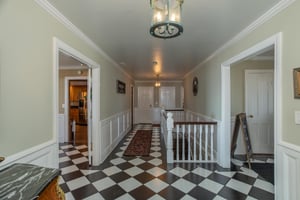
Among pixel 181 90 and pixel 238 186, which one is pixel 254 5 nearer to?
pixel 238 186

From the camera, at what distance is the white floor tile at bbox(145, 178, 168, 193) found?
2.46m

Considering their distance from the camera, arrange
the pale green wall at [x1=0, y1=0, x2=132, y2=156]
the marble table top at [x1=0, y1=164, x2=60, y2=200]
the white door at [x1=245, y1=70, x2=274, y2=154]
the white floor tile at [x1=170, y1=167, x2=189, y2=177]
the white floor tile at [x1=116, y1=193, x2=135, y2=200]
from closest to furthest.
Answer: the marble table top at [x1=0, y1=164, x2=60, y2=200]
the pale green wall at [x1=0, y1=0, x2=132, y2=156]
the white floor tile at [x1=116, y1=193, x2=135, y2=200]
the white floor tile at [x1=170, y1=167, x2=189, y2=177]
the white door at [x1=245, y1=70, x2=274, y2=154]

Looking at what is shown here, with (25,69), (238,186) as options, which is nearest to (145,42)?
(25,69)

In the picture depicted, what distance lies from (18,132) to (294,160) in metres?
2.56

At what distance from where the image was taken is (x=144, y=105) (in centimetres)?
911

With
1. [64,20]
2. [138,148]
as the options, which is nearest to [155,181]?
[138,148]

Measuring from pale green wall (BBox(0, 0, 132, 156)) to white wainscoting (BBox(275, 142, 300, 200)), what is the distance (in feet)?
8.26

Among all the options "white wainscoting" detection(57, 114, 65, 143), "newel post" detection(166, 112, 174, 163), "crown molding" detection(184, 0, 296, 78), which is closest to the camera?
"crown molding" detection(184, 0, 296, 78)

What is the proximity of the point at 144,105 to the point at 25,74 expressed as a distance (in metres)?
7.68

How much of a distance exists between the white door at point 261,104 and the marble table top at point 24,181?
4249mm

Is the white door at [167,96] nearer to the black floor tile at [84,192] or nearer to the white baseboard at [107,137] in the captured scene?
the white baseboard at [107,137]

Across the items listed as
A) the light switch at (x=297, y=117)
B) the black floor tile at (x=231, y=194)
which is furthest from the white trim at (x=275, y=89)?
the black floor tile at (x=231, y=194)

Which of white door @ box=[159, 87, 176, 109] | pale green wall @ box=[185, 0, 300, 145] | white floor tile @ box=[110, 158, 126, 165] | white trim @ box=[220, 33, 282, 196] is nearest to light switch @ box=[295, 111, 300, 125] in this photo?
pale green wall @ box=[185, 0, 300, 145]

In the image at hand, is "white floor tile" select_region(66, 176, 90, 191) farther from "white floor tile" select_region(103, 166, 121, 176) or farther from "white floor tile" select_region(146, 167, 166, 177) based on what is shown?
"white floor tile" select_region(146, 167, 166, 177)
